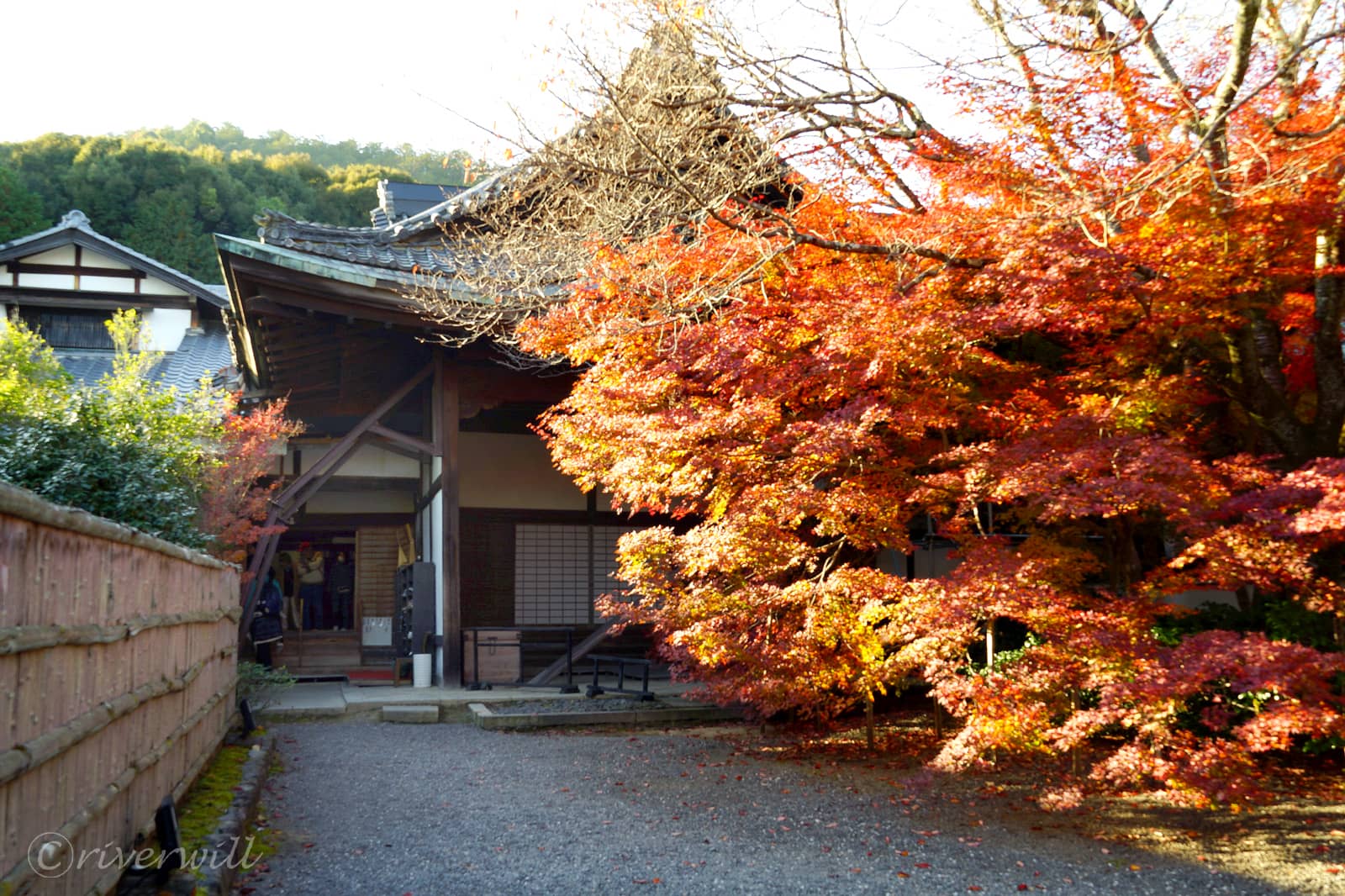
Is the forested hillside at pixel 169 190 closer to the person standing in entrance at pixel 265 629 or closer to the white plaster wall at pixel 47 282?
the white plaster wall at pixel 47 282

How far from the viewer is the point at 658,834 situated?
237 inches

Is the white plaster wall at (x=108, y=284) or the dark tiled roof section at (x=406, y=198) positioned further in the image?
the white plaster wall at (x=108, y=284)

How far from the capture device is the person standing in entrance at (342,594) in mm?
18000

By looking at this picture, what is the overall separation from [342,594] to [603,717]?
916 cm

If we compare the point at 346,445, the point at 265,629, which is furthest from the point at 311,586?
the point at 346,445

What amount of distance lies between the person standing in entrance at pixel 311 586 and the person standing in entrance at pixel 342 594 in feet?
0.78

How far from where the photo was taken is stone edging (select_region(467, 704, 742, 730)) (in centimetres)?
1012

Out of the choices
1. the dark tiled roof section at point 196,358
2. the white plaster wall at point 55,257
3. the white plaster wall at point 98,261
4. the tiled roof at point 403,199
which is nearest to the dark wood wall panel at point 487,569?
the tiled roof at point 403,199

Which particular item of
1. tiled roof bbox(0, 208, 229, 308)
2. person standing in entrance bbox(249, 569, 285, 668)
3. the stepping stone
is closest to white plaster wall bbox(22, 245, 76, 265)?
tiled roof bbox(0, 208, 229, 308)

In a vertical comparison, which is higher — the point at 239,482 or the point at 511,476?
the point at 511,476

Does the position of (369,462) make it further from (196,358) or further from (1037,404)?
(1037,404)

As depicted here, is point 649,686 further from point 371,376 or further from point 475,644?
point 371,376

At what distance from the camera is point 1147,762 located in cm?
523

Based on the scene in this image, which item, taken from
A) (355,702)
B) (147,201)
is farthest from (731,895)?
(147,201)
